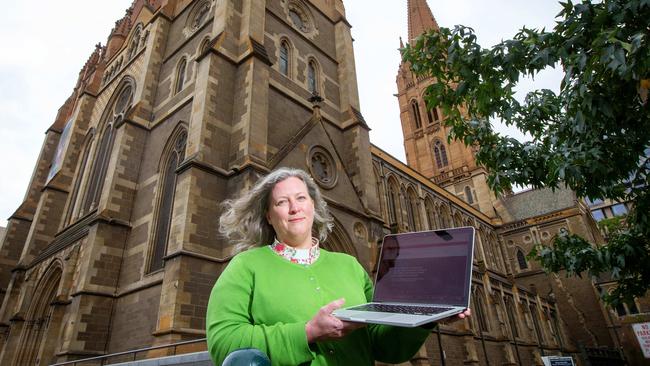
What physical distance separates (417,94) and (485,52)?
143 ft

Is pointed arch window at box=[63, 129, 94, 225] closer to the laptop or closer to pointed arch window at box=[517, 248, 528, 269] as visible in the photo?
the laptop

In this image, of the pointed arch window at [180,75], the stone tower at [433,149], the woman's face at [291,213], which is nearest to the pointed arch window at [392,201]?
the pointed arch window at [180,75]

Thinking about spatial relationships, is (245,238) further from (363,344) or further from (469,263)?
(469,263)

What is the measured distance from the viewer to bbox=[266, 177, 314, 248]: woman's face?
2.20 metres

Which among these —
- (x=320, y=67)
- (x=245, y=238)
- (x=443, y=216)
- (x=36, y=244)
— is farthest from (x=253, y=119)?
(x=443, y=216)

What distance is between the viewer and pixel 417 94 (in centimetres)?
4709

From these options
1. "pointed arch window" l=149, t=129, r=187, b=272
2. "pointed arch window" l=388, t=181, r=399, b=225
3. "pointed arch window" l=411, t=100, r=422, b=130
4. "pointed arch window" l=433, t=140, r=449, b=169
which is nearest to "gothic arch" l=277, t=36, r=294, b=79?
"pointed arch window" l=149, t=129, r=187, b=272

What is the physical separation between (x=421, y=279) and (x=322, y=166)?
421 inches

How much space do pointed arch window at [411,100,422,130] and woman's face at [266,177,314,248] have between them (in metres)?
45.4

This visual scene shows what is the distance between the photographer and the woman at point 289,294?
5.40ft

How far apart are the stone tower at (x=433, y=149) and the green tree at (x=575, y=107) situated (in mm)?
30278

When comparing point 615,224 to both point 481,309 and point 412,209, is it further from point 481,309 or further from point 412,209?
point 412,209

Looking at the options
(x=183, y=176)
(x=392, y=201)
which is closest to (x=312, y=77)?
(x=183, y=176)

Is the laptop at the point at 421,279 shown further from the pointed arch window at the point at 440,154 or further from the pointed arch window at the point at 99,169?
the pointed arch window at the point at 440,154
